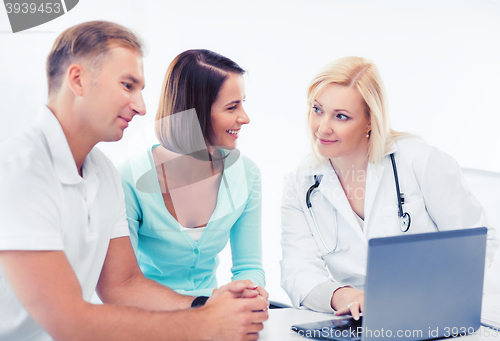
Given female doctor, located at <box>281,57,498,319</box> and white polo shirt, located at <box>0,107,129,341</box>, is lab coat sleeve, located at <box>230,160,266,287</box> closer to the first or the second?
female doctor, located at <box>281,57,498,319</box>

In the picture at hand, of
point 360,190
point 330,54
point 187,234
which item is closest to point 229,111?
point 187,234

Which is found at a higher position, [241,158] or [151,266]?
[241,158]

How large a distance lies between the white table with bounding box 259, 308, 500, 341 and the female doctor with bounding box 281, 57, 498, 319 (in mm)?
291

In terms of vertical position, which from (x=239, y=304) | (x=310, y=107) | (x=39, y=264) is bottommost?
(x=239, y=304)

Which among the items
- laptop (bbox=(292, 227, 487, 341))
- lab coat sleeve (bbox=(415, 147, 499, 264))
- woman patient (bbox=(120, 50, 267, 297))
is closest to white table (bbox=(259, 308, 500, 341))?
laptop (bbox=(292, 227, 487, 341))

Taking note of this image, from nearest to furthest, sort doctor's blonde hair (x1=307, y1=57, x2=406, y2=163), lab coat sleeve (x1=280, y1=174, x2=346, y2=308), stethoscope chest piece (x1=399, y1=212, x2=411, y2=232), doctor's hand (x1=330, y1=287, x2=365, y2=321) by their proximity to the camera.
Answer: doctor's hand (x1=330, y1=287, x2=365, y2=321), lab coat sleeve (x1=280, y1=174, x2=346, y2=308), stethoscope chest piece (x1=399, y1=212, x2=411, y2=232), doctor's blonde hair (x1=307, y1=57, x2=406, y2=163)

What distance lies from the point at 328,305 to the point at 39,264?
692 millimetres

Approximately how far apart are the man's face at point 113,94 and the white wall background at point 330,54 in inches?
34.9

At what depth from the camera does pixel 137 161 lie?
144 cm

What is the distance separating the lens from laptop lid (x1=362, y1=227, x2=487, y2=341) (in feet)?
2.62

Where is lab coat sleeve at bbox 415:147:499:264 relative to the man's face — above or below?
below

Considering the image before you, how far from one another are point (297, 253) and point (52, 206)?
78 cm

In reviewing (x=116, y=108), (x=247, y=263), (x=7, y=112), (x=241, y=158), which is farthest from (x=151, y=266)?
(x=7, y=112)

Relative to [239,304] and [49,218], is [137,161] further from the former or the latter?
[239,304]
